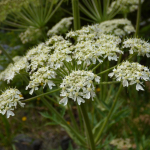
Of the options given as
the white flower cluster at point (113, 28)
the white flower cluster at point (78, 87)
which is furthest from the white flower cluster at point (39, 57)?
A: the white flower cluster at point (113, 28)

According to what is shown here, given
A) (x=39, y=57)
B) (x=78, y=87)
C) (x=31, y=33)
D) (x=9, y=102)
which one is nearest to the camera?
(x=78, y=87)

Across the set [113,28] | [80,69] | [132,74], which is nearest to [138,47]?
[132,74]

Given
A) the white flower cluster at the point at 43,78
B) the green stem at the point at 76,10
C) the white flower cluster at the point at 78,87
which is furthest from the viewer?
the green stem at the point at 76,10

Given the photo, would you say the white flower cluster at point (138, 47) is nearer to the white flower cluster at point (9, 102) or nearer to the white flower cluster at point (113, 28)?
the white flower cluster at point (113, 28)

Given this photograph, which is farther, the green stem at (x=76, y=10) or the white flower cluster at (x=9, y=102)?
the green stem at (x=76, y=10)

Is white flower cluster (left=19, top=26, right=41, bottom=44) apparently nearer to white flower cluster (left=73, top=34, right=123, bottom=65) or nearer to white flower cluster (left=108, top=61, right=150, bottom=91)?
white flower cluster (left=73, top=34, right=123, bottom=65)

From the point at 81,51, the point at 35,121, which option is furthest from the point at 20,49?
the point at 81,51

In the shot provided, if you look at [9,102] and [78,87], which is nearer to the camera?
[78,87]

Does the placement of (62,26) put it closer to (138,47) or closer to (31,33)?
(31,33)

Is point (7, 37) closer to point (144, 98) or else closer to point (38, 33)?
point (38, 33)
